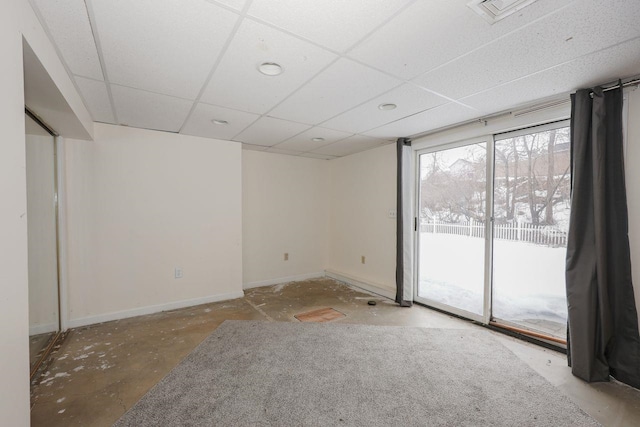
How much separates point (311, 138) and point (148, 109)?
194 cm

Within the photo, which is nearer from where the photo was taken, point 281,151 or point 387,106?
point 387,106

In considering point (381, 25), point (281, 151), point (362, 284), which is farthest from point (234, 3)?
point (362, 284)

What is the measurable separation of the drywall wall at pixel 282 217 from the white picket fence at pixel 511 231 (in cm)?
224

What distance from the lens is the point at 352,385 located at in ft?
6.66

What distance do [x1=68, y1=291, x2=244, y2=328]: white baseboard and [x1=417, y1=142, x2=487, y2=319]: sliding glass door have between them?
2.84 m

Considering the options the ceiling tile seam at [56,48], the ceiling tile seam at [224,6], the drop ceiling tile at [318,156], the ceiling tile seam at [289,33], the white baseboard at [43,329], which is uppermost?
the ceiling tile seam at [224,6]

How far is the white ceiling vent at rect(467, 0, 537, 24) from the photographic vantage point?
1.32 metres

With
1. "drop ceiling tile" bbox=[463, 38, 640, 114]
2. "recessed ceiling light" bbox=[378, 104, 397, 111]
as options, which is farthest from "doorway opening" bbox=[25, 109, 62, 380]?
"drop ceiling tile" bbox=[463, 38, 640, 114]

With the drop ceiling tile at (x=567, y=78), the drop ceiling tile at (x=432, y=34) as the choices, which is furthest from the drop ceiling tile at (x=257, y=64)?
the drop ceiling tile at (x=567, y=78)

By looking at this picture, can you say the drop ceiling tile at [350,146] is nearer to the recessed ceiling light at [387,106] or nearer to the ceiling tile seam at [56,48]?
the recessed ceiling light at [387,106]

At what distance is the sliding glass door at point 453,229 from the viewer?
3.21 m

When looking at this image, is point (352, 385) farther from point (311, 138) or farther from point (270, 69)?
point (311, 138)

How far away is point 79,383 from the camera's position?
207 cm

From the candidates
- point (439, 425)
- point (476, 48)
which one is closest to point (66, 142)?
point (476, 48)
